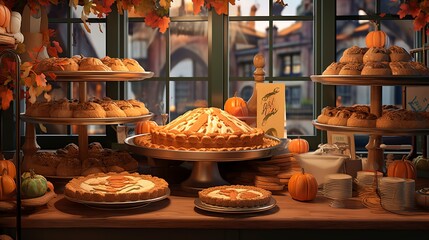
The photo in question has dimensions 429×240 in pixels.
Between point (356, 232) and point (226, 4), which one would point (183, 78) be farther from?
point (356, 232)

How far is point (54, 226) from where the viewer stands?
2207 mm

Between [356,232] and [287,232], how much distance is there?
Answer: 26 centimetres

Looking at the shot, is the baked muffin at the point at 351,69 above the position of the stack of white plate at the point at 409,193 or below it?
above

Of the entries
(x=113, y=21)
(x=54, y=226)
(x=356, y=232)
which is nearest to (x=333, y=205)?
(x=356, y=232)

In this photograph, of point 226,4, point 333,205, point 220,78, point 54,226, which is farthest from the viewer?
point 220,78

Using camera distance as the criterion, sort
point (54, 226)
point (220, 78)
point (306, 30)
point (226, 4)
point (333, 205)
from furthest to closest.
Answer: point (306, 30) < point (220, 78) < point (226, 4) < point (333, 205) < point (54, 226)

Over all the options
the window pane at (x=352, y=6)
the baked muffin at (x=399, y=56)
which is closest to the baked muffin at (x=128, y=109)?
the baked muffin at (x=399, y=56)

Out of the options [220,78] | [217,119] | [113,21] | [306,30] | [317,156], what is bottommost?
[317,156]

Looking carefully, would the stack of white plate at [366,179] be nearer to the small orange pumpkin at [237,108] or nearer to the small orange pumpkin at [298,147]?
the small orange pumpkin at [298,147]

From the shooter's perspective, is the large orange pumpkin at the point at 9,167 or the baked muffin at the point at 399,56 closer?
the large orange pumpkin at the point at 9,167

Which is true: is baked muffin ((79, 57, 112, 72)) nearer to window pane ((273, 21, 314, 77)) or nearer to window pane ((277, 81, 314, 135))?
window pane ((273, 21, 314, 77))

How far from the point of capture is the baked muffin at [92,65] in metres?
2.67

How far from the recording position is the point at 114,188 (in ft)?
7.63

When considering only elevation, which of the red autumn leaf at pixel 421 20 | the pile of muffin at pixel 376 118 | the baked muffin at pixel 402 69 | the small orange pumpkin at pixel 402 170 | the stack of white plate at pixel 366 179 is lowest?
the stack of white plate at pixel 366 179
